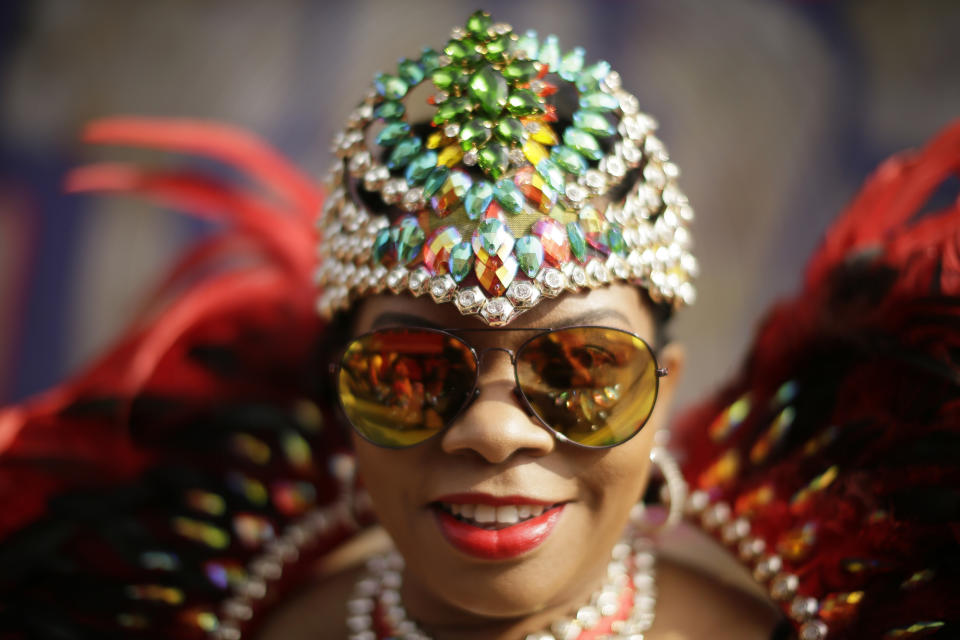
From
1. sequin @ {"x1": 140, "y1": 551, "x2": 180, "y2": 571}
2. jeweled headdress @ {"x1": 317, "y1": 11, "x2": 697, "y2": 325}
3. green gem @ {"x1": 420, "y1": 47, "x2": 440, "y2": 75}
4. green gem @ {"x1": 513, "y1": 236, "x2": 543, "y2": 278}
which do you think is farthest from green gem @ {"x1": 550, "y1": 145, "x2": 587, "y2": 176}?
sequin @ {"x1": 140, "y1": 551, "x2": 180, "y2": 571}

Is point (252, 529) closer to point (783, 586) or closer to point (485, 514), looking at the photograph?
point (485, 514)

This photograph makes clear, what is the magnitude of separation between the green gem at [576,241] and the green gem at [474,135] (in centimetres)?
15

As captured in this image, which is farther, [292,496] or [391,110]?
[292,496]

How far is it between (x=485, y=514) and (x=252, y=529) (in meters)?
0.63

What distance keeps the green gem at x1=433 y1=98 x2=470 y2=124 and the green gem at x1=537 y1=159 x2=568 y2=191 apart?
12 centimetres

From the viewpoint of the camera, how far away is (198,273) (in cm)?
198

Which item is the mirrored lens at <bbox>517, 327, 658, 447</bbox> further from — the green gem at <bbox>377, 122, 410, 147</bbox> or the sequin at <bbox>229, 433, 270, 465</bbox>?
the sequin at <bbox>229, 433, 270, 465</bbox>

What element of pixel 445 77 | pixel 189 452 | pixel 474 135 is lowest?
pixel 189 452

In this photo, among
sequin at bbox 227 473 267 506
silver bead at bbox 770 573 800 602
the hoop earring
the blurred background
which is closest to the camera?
silver bead at bbox 770 573 800 602

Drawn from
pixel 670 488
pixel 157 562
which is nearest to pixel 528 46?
pixel 670 488

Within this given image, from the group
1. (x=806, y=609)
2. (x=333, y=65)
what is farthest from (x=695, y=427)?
(x=333, y=65)

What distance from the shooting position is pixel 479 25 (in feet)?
3.53

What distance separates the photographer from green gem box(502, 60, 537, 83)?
1040 mm

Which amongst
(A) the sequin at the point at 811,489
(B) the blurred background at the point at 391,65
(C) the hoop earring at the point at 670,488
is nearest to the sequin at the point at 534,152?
(C) the hoop earring at the point at 670,488
